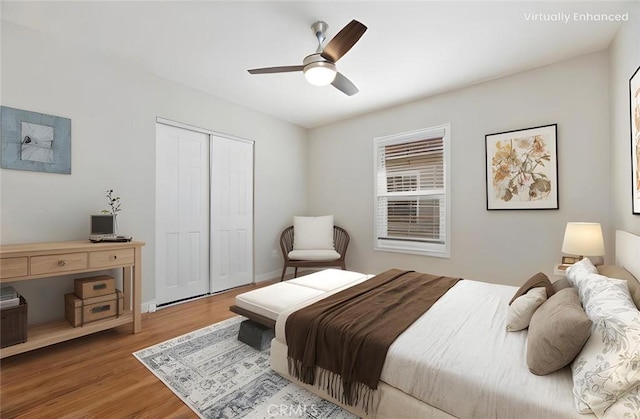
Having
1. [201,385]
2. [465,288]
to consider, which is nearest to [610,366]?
[465,288]

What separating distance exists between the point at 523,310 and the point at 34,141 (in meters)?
3.86

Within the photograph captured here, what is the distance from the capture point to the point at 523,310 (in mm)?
1515

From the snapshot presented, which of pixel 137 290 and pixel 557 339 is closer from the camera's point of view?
pixel 557 339

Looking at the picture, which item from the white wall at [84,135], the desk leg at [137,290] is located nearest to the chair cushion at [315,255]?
the white wall at [84,135]

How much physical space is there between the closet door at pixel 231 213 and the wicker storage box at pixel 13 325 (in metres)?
1.84

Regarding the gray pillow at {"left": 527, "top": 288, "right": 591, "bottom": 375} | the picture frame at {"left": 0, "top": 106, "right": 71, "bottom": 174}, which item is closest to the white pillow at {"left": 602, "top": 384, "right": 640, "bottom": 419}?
the gray pillow at {"left": 527, "top": 288, "right": 591, "bottom": 375}

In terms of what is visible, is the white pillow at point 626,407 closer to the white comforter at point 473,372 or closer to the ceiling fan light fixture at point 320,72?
the white comforter at point 473,372

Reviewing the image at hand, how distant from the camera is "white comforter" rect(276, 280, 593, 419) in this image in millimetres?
1061

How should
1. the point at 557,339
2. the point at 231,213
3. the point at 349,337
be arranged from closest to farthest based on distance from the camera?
the point at 557,339, the point at 349,337, the point at 231,213

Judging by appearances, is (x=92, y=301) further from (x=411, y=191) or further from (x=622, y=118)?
(x=622, y=118)

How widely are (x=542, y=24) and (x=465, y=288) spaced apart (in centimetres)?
228

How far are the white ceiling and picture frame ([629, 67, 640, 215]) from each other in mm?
576

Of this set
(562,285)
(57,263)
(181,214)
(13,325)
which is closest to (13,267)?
(57,263)

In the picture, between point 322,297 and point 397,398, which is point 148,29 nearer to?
point 322,297
